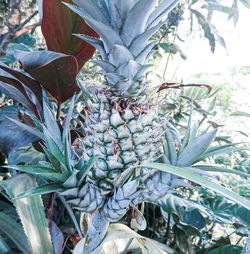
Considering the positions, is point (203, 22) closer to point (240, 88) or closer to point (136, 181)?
point (136, 181)

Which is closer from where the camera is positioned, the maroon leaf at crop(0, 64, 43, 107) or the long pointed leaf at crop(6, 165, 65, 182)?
the long pointed leaf at crop(6, 165, 65, 182)

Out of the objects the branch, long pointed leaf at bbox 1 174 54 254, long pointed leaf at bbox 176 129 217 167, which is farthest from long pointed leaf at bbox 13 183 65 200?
the branch

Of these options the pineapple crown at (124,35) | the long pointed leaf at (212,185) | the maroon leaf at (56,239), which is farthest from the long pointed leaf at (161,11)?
the maroon leaf at (56,239)

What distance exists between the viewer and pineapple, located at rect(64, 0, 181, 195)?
1.43ft

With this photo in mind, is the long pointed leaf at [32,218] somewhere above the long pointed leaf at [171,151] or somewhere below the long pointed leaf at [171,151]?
below

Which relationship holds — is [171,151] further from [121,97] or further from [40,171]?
[40,171]

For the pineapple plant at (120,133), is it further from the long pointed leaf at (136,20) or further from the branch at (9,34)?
the branch at (9,34)

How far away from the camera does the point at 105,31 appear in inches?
16.9

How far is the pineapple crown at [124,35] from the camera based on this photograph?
16.9 inches

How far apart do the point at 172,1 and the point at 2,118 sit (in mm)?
518

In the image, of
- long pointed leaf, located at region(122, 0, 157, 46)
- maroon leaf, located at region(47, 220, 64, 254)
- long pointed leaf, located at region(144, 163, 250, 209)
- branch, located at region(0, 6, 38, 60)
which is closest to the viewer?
long pointed leaf, located at region(144, 163, 250, 209)

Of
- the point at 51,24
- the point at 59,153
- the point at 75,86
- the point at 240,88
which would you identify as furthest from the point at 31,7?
the point at 240,88

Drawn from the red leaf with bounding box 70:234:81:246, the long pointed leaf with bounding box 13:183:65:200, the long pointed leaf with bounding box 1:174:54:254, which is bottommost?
the red leaf with bounding box 70:234:81:246

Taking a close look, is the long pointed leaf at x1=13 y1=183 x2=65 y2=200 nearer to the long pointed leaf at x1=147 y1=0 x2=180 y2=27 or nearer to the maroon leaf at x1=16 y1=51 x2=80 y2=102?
the maroon leaf at x1=16 y1=51 x2=80 y2=102
